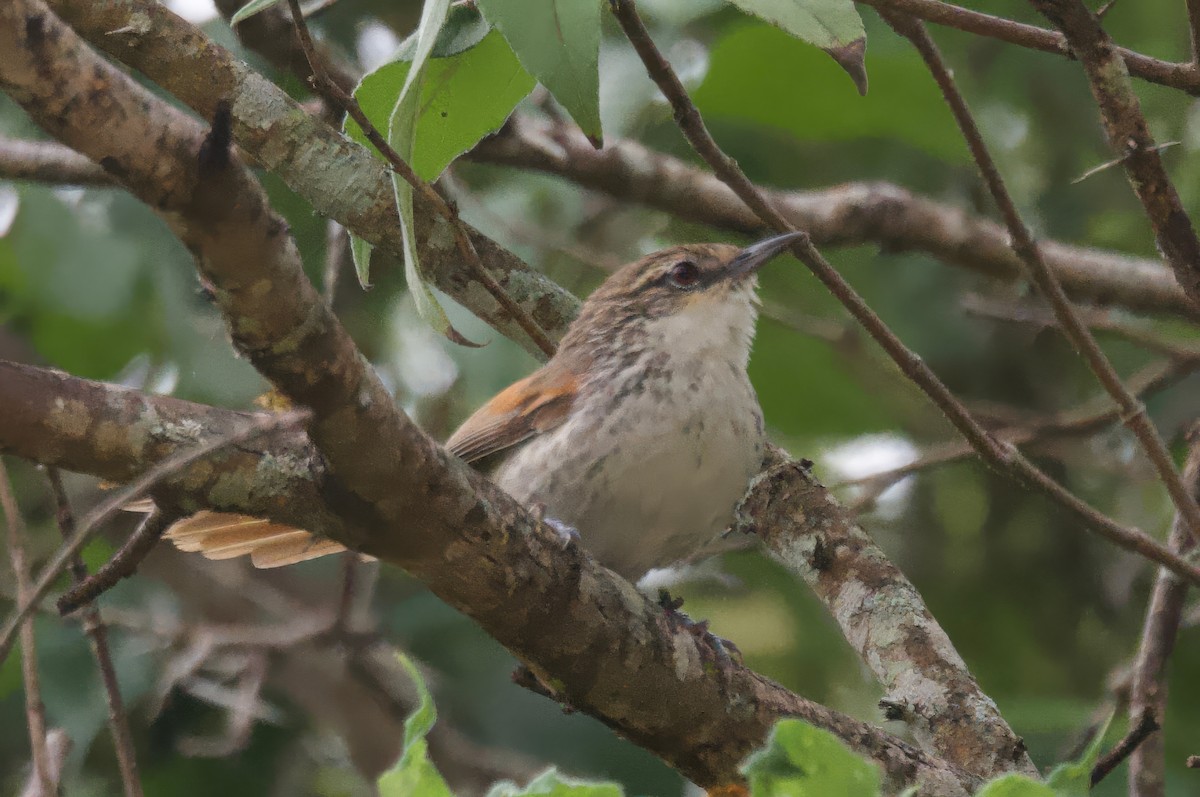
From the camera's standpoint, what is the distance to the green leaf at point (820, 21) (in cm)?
222

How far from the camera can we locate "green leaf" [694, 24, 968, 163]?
5648mm

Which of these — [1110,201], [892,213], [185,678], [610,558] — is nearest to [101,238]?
[185,678]

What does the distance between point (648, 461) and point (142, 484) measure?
191 centimetres

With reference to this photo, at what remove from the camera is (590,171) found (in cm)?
571

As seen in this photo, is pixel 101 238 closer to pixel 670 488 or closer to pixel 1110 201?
pixel 670 488

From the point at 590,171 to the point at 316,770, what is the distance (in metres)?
3.09

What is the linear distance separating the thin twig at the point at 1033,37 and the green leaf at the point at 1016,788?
183cm

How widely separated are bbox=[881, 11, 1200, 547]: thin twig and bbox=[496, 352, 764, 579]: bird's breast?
918mm

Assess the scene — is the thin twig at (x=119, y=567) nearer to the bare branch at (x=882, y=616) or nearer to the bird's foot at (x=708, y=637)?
the bird's foot at (x=708, y=637)

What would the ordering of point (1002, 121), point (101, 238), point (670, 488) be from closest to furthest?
point (670, 488) < point (101, 238) < point (1002, 121)

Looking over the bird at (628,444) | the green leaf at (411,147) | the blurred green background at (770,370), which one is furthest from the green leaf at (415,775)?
the blurred green background at (770,370)

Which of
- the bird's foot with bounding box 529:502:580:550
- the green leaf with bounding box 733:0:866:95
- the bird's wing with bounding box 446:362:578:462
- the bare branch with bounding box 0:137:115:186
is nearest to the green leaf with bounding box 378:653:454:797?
the bird's foot with bounding box 529:502:580:550

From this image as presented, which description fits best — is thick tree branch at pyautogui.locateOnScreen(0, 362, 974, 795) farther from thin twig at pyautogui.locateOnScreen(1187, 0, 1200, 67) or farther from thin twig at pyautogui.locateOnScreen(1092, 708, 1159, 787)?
thin twig at pyautogui.locateOnScreen(1187, 0, 1200, 67)

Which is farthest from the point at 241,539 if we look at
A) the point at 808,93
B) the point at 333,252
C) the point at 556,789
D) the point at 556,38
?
the point at 808,93
